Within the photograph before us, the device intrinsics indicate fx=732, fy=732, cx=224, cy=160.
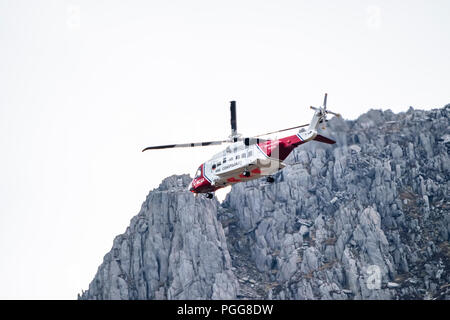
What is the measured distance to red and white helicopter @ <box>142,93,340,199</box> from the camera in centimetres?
10144

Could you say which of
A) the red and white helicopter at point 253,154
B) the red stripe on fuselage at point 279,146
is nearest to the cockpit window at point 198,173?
the red and white helicopter at point 253,154

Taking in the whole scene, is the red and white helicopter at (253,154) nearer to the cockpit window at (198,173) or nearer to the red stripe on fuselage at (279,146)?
the red stripe on fuselage at (279,146)

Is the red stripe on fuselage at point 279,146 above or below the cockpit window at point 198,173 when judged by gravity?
above

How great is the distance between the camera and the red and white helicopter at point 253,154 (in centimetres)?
10144

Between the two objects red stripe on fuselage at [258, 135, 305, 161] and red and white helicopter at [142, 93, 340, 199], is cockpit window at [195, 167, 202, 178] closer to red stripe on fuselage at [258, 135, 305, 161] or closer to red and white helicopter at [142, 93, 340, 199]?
red and white helicopter at [142, 93, 340, 199]

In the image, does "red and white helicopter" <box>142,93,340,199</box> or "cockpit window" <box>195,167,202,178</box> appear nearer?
"red and white helicopter" <box>142,93,340,199</box>

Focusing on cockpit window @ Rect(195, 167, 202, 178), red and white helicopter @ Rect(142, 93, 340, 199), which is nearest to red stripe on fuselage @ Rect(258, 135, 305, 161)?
red and white helicopter @ Rect(142, 93, 340, 199)

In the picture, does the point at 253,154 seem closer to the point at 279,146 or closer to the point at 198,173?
the point at 279,146

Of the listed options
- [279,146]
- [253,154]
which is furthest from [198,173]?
[279,146]

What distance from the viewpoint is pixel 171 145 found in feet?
357

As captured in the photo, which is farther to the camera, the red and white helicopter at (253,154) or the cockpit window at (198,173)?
the cockpit window at (198,173)
